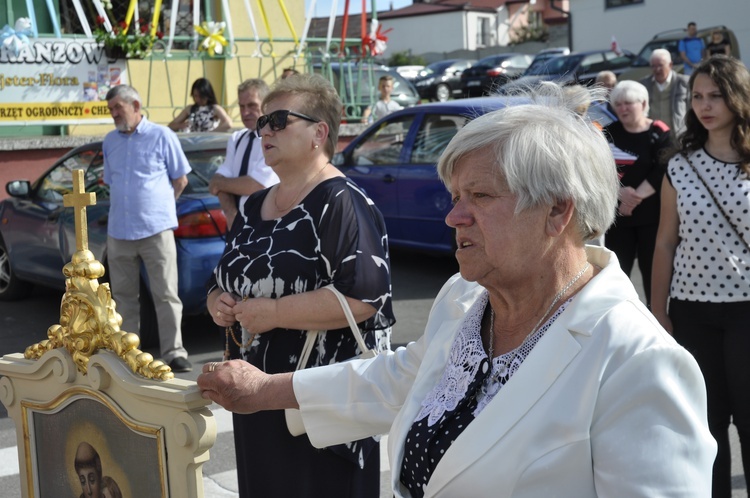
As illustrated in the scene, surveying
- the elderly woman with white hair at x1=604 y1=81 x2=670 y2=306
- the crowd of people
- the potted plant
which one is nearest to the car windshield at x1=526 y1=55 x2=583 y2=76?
the potted plant

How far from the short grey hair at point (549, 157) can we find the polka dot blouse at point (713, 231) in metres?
1.87

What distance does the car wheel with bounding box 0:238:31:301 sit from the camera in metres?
8.54

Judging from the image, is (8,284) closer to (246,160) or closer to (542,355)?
Result: (246,160)

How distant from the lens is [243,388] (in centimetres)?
234

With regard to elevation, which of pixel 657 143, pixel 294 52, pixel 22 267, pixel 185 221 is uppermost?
pixel 294 52

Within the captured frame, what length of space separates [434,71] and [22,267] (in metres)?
31.1

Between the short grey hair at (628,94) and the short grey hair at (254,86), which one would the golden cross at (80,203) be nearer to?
the short grey hair at (254,86)

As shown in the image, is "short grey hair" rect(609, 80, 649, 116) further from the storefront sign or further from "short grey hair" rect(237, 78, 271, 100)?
the storefront sign

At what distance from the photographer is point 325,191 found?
3006 mm

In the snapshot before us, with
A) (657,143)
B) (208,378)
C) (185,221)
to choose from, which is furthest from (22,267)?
(208,378)

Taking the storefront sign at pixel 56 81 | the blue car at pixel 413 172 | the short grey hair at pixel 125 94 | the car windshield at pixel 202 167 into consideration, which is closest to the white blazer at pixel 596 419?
the short grey hair at pixel 125 94

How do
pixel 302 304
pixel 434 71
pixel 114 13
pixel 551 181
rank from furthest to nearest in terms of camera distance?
pixel 434 71, pixel 114 13, pixel 302 304, pixel 551 181

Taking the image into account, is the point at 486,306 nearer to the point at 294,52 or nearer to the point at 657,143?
the point at 657,143

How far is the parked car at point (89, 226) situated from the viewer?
22.0ft
